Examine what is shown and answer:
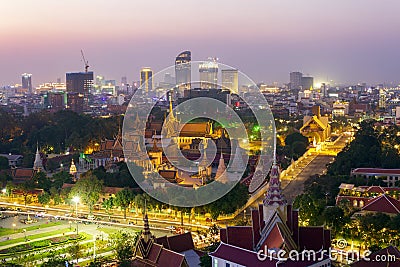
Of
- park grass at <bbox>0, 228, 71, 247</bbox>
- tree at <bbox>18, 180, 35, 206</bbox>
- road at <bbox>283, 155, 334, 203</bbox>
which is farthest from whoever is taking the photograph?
road at <bbox>283, 155, 334, 203</bbox>

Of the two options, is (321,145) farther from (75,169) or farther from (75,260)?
(75,260)

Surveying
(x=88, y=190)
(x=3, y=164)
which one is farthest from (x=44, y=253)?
(x=3, y=164)

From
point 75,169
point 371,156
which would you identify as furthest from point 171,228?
point 371,156

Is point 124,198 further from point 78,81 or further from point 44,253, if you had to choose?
point 78,81

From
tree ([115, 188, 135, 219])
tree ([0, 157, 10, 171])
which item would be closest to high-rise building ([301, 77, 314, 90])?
tree ([0, 157, 10, 171])

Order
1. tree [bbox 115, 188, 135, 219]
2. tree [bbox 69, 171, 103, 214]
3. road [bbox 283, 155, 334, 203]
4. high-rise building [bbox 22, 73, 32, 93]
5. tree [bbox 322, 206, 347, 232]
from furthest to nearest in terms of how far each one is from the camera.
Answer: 1. high-rise building [bbox 22, 73, 32, 93]
2. road [bbox 283, 155, 334, 203]
3. tree [bbox 69, 171, 103, 214]
4. tree [bbox 115, 188, 135, 219]
5. tree [bbox 322, 206, 347, 232]

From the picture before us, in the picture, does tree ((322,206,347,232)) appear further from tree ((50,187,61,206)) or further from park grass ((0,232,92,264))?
tree ((50,187,61,206))
